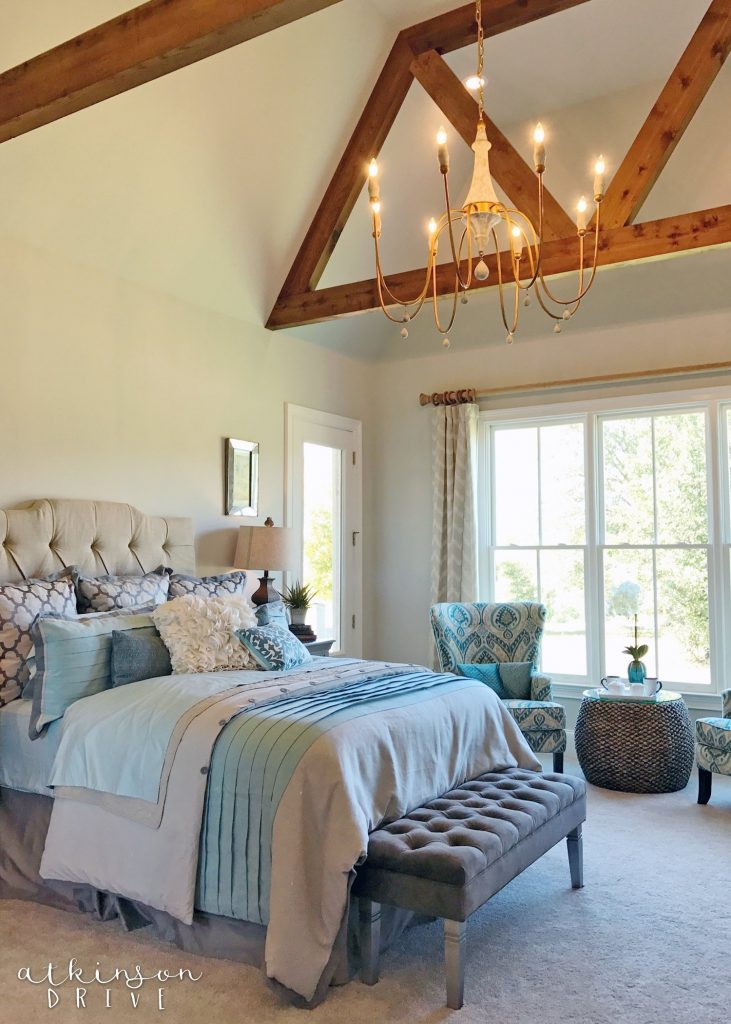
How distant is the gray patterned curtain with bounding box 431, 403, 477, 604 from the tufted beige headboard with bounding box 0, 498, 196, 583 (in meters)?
2.00

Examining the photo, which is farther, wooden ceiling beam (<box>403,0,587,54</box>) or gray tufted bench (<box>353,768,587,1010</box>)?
wooden ceiling beam (<box>403,0,587,54</box>)

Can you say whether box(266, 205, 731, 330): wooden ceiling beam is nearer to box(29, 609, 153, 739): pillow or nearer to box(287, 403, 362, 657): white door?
box(287, 403, 362, 657): white door

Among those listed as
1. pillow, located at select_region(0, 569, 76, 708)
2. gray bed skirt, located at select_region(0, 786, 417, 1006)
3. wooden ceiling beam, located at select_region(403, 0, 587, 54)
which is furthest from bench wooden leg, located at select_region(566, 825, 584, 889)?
wooden ceiling beam, located at select_region(403, 0, 587, 54)

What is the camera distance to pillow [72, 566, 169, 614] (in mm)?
3678

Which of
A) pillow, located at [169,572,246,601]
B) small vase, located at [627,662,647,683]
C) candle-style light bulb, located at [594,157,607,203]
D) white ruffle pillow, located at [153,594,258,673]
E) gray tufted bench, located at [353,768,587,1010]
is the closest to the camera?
gray tufted bench, located at [353,768,587,1010]

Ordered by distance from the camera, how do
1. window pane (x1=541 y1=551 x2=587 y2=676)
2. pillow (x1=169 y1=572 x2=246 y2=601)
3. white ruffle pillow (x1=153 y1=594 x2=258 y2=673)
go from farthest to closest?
window pane (x1=541 y1=551 x2=587 y2=676) → pillow (x1=169 y1=572 x2=246 y2=601) → white ruffle pillow (x1=153 y1=594 x2=258 y2=673)

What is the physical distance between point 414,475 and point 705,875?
11.7ft

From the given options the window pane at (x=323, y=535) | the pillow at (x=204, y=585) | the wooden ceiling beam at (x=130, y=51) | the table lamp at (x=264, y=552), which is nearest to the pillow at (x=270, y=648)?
the pillow at (x=204, y=585)

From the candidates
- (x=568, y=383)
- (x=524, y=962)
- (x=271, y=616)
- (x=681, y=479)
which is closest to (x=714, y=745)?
(x=681, y=479)

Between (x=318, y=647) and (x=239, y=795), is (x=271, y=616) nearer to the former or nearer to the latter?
(x=318, y=647)

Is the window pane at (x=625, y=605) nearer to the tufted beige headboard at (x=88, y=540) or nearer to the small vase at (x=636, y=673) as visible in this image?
the small vase at (x=636, y=673)

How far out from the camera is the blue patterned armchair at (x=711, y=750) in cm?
408

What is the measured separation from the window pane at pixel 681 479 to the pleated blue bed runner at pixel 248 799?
332 centimetres

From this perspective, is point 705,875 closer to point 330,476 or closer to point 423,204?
point 330,476
